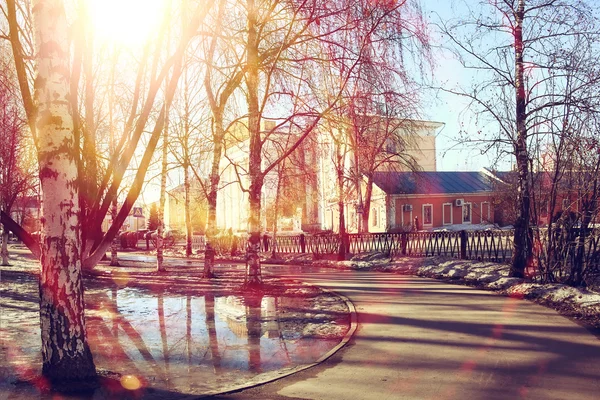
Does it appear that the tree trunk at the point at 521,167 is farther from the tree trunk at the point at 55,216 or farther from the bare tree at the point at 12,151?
the bare tree at the point at 12,151

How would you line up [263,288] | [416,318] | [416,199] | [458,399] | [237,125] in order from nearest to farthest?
1. [458,399]
2. [416,318]
3. [263,288]
4. [237,125]
5. [416,199]

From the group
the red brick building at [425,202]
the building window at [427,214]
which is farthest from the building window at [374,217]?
the building window at [427,214]

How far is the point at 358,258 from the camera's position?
2053 centimetres

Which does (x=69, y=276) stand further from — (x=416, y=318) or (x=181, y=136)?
(x=181, y=136)

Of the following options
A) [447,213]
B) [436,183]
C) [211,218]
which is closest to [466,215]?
[447,213]

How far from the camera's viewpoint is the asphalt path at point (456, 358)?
205 inches

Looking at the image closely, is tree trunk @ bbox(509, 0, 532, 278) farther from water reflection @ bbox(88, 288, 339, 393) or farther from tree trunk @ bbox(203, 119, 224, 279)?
tree trunk @ bbox(203, 119, 224, 279)

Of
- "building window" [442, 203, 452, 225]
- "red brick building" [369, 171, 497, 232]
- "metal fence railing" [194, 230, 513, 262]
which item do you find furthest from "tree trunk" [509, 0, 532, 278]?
"building window" [442, 203, 452, 225]

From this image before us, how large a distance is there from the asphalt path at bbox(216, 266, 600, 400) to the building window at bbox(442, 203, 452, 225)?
35718 millimetres

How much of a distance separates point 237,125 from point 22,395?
10.7 metres

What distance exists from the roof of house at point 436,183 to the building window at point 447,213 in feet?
3.77

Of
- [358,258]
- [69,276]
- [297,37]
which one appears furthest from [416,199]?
[69,276]

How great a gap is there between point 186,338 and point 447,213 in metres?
39.7

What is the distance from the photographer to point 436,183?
151 feet
